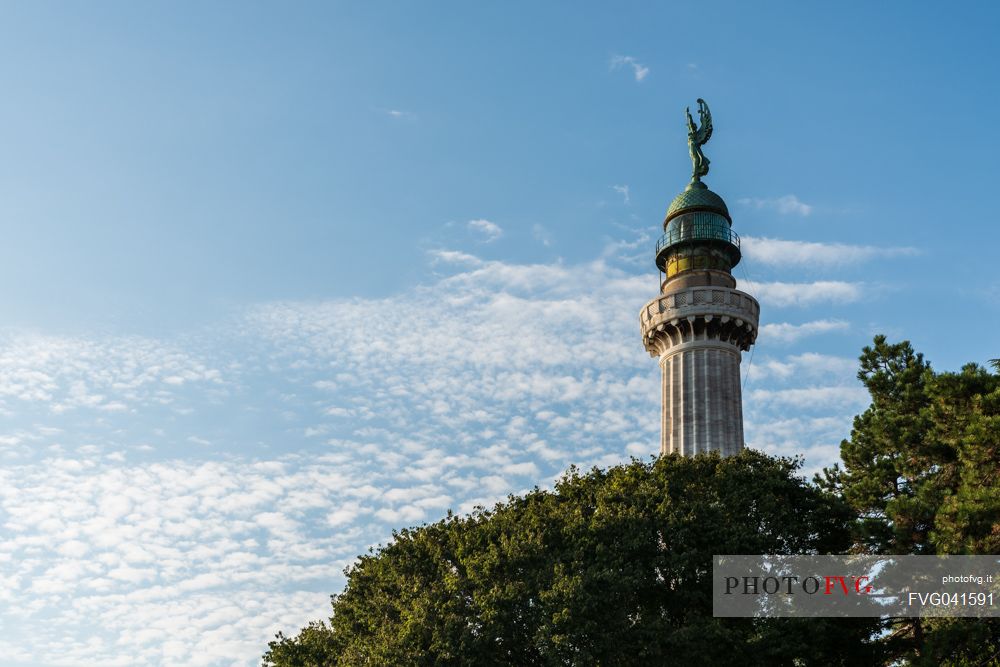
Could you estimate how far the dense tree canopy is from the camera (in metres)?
27.9

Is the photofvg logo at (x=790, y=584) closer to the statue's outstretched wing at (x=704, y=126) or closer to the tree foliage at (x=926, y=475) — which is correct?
the tree foliage at (x=926, y=475)

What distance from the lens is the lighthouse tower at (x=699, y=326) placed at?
45.3 metres

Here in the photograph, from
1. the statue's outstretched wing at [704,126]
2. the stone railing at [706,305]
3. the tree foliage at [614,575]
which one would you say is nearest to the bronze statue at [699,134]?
the statue's outstretched wing at [704,126]

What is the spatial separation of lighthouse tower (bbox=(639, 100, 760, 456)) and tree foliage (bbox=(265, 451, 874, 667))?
9.13m

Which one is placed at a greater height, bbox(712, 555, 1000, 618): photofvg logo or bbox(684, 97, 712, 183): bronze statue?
bbox(684, 97, 712, 183): bronze statue

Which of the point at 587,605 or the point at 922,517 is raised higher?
the point at 922,517

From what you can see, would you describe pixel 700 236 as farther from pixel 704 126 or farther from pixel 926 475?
pixel 926 475

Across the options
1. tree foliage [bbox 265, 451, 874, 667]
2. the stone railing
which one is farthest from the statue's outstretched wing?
tree foliage [bbox 265, 451, 874, 667]

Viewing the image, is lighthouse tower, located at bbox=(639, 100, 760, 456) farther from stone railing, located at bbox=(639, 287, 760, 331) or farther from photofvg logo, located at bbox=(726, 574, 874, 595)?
photofvg logo, located at bbox=(726, 574, 874, 595)

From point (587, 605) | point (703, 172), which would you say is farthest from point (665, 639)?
point (703, 172)

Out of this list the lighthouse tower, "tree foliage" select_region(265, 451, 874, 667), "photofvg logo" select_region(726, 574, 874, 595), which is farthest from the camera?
the lighthouse tower

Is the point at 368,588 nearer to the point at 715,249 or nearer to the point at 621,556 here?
the point at 621,556

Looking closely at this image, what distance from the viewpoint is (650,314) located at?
48688 millimetres

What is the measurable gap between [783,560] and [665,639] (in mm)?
4853
